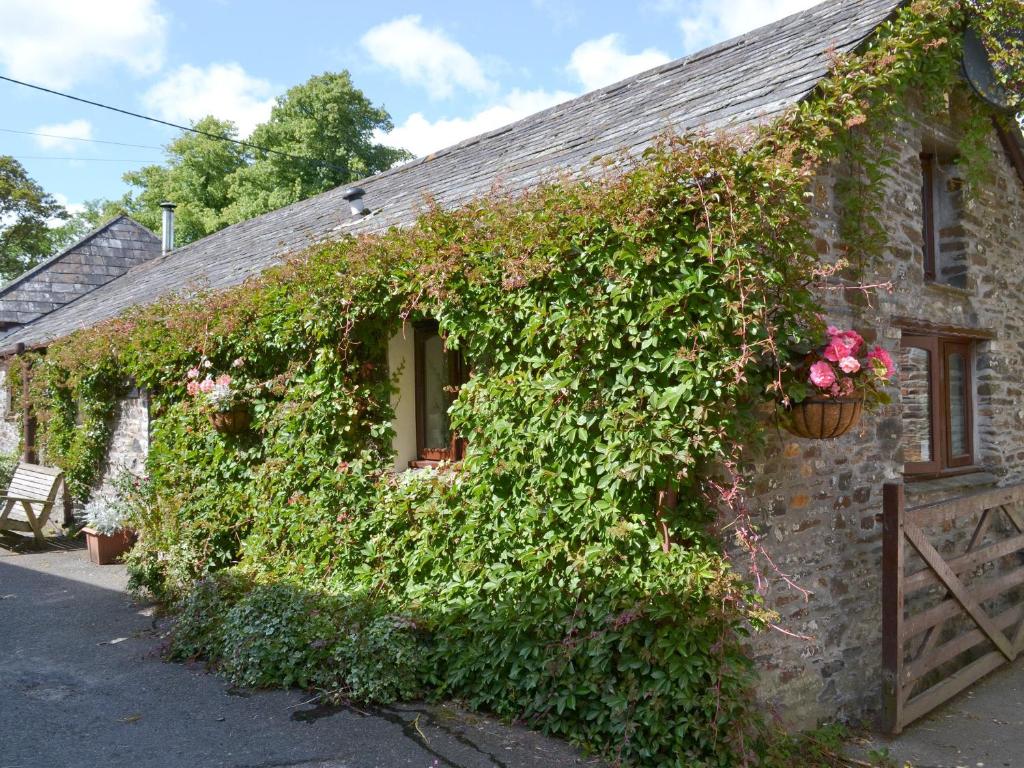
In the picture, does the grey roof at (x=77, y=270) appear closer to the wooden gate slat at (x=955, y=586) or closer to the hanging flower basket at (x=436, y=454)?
the hanging flower basket at (x=436, y=454)

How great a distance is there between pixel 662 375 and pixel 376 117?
25583 mm

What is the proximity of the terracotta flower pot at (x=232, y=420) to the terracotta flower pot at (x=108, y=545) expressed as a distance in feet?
9.07

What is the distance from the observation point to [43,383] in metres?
12.2

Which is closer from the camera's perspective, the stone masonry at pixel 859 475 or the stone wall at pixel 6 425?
the stone masonry at pixel 859 475

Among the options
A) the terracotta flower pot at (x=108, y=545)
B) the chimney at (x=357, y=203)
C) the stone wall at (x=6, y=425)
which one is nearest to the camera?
the terracotta flower pot at (x=108, y=545)

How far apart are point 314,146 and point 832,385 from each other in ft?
81.1

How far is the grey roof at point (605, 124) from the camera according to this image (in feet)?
18.6

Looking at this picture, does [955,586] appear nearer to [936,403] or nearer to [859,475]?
[859,475]

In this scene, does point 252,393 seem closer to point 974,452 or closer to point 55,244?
A: point 974,452

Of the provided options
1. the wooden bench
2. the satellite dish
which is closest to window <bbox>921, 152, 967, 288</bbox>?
the satellite dish

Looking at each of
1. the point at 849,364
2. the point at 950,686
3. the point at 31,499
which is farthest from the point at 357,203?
the point at 950,686

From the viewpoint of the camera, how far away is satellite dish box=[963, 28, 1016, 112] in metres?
6.70

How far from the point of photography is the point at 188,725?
4.70 m

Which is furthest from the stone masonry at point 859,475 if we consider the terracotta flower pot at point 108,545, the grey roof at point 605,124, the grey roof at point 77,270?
the grey roof at point 77,270
